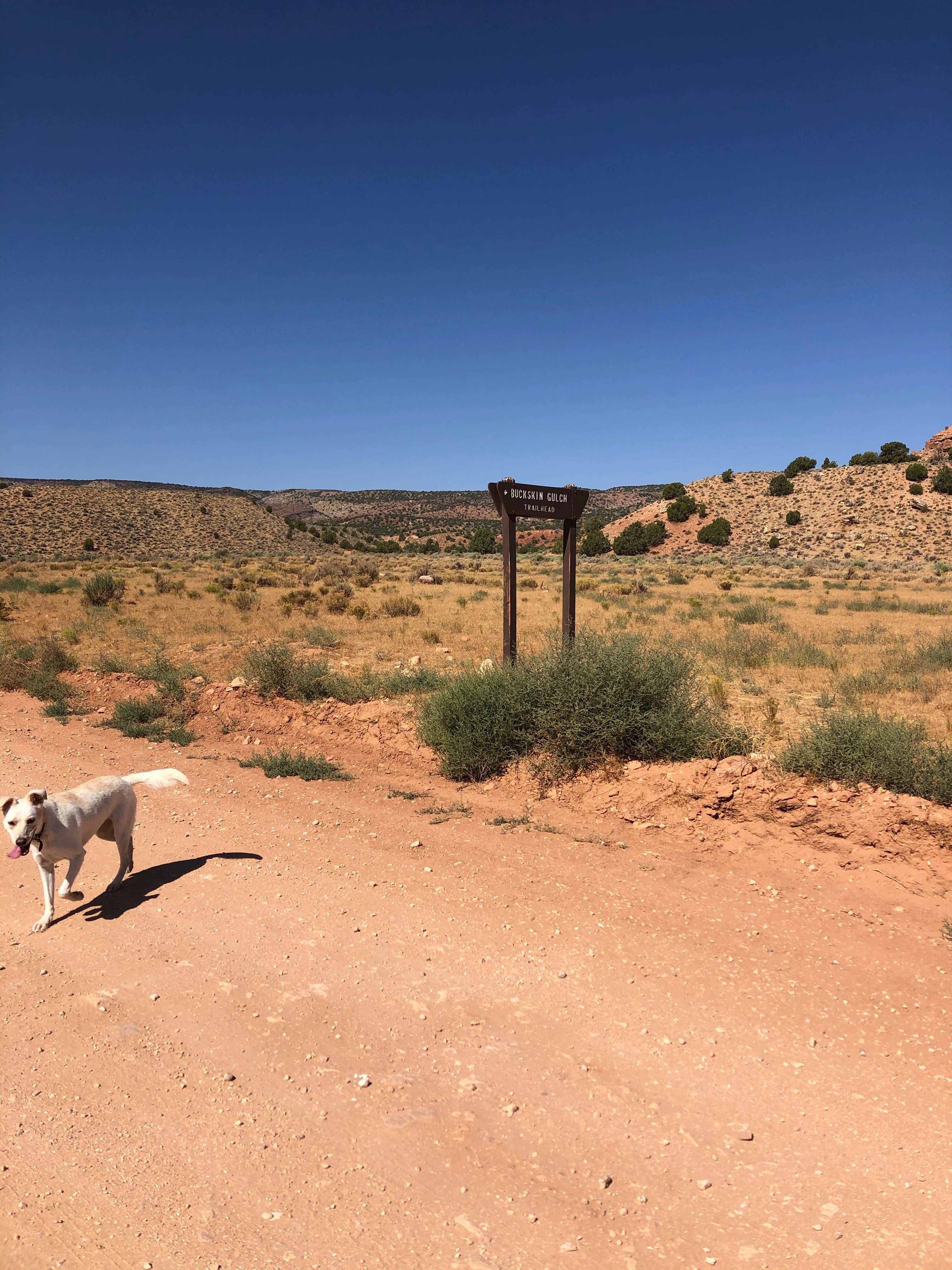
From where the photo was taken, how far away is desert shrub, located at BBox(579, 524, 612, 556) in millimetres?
59656

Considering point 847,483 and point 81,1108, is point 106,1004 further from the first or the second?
point 847,483

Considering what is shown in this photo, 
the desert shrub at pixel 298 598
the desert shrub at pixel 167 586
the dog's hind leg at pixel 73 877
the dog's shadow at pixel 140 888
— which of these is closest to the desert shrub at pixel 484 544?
the desert shrub at pixel 167 586

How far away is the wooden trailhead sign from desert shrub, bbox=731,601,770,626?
10.6 m

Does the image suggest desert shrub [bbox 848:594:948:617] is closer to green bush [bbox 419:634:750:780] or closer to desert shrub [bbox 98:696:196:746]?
green bush [bbox 419:634:750:780]

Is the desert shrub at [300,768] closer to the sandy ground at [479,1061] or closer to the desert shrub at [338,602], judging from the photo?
the sandy ground at [479,1061]

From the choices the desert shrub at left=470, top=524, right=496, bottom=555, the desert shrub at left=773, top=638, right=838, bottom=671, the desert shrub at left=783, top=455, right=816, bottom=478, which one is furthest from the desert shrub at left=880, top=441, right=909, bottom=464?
the desert shrub at left=773, top=638, right=838, bottom=671

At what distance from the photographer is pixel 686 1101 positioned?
328cm

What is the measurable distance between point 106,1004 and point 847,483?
7333cm

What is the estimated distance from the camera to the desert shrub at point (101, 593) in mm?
22688

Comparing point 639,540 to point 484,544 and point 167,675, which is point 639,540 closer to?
point 484,544

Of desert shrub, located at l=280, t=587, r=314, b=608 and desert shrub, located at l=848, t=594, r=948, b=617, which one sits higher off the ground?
desert shrub, located at l=280, t=587, r=314, b=608

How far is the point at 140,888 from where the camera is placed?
521cm

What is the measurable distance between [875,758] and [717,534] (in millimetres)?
59167

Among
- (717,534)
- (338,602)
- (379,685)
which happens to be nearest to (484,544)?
(717,534)
